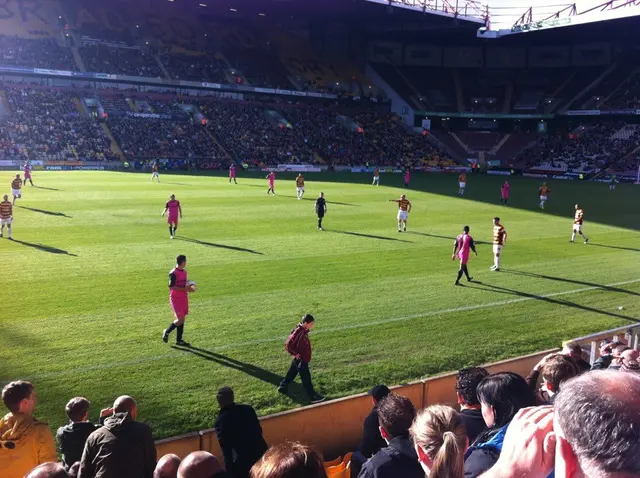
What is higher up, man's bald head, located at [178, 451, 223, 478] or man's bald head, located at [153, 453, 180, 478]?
man's bald head, located at [178, 451, 223, 478]

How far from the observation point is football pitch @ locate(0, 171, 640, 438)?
9359 millimetres

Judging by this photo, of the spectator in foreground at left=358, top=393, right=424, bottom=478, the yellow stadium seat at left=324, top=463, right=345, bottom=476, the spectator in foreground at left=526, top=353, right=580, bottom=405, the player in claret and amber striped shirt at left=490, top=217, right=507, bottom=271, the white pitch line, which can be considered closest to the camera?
the spectator in foreground at left=358, top=393, right=424, bottom=478

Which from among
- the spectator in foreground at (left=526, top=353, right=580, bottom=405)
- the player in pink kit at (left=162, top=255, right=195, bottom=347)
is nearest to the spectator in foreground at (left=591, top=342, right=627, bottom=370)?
the spectator in foreground at (left=526, top=353, right=580, bottom=405)

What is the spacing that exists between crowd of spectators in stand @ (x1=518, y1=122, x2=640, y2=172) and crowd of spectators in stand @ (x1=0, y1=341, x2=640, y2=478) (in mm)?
63484

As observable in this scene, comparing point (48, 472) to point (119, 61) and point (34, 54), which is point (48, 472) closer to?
point (34, 54)

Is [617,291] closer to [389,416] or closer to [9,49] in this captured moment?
[389,416]

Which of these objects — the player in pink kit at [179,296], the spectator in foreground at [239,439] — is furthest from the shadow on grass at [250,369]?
the spectator in foreground at [239,439]

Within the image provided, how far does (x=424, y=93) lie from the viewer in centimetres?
7994

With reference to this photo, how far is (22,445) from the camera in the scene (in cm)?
479

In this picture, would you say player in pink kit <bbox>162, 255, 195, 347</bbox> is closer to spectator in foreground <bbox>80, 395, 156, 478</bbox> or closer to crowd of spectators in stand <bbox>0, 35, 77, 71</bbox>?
spectator in foreground <bbox>80, 395, 156, 478</bbox>

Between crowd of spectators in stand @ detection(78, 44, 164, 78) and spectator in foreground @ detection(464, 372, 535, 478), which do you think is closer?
spectator in foreground @ detection(464, 372, 535, 478)

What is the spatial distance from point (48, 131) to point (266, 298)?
45.2m

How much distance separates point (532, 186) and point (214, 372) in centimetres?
4478

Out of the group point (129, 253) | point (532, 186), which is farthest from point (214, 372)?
point (532, 186)
